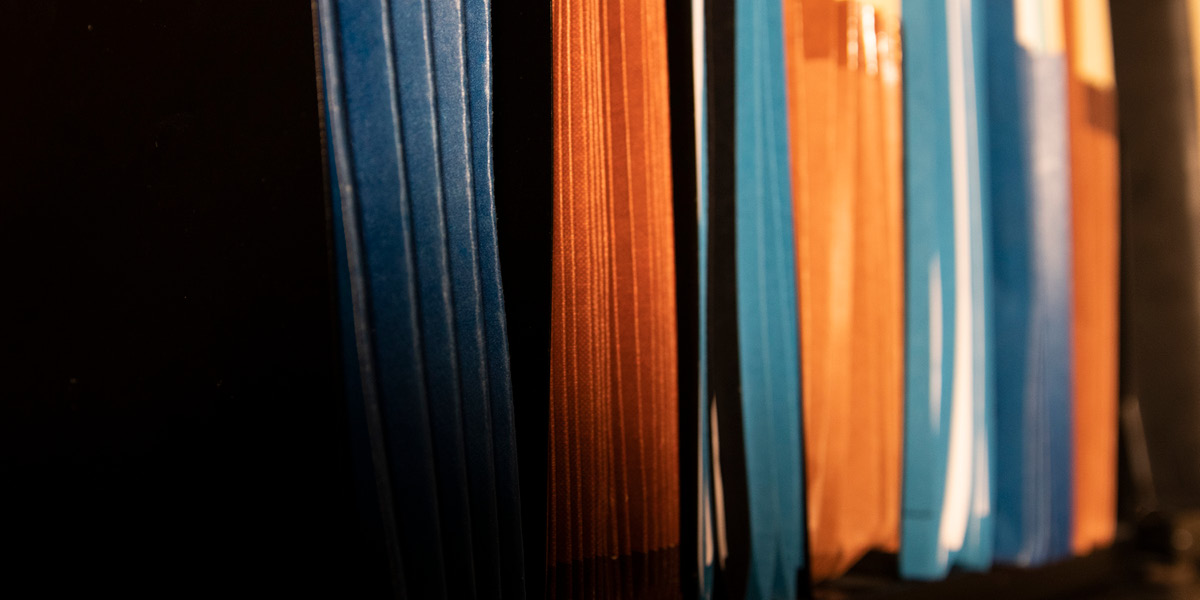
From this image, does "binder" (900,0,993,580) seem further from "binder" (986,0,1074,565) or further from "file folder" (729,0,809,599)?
"file folder" (729,0,809,599)

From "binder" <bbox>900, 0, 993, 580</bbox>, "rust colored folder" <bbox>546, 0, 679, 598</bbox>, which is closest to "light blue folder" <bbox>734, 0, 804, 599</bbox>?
"rust colored folder" <bbox>546, 0, 679, 598</bbox>

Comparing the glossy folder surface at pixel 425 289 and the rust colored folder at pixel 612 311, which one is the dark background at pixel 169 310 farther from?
the rust colored folder at pixel 612 311

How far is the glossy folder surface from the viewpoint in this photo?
960mm

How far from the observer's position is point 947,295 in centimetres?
157

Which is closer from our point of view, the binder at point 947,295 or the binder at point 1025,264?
the binder at point 947,295

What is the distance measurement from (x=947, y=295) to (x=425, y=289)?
1.10 metres

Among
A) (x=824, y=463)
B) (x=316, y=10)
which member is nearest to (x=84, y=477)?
(x=316, y=10)

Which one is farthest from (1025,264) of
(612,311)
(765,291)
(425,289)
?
(425,289)

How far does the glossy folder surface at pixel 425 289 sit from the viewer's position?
3.15 feet

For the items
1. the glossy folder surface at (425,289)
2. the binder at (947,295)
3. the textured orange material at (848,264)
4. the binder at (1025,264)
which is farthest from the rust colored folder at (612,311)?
the binder at (1025,264)

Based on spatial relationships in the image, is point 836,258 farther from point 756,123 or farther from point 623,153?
point 623,153

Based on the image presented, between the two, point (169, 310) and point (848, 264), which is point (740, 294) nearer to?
point (848, 264)

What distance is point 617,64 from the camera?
1187 millimetres

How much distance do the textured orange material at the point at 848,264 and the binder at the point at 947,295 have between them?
3 cm
